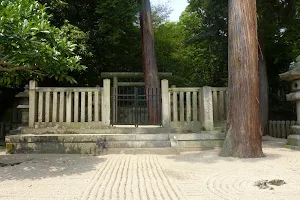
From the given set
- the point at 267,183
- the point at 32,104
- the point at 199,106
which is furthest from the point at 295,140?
the point at 32,104

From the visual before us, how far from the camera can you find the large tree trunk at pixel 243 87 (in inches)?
247

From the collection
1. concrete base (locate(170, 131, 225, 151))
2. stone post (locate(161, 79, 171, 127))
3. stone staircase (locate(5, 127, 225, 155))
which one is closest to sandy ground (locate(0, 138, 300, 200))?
stone staircase (locate(5, 127, 225, 155))

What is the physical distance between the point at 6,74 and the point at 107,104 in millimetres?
2781

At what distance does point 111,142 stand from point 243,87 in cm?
363

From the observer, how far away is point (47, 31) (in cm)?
469

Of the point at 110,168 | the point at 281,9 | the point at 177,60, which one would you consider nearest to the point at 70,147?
the point at 110,168

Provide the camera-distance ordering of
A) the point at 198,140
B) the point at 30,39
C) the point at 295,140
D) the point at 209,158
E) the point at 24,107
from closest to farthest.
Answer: the point at 30,39
the point at 209,158
the point at 295,140
the point at 198,140
the point at 24,107

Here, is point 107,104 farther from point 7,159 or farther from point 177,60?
point 177,60

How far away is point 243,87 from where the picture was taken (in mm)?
6434

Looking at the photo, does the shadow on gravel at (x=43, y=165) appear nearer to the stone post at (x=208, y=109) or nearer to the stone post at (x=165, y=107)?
the stone post at (x=165, y=107)

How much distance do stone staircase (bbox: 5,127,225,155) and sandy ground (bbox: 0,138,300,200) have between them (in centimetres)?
43

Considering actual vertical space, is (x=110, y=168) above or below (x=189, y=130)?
below

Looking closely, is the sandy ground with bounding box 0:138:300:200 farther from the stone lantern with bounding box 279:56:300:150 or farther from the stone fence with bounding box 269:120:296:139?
the stone fence with bounding box 269:120:296:139

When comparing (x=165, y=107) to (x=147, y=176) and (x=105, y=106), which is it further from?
(x=147, y=176)
